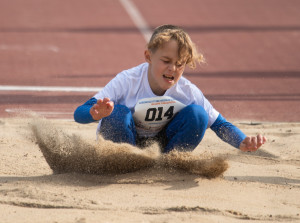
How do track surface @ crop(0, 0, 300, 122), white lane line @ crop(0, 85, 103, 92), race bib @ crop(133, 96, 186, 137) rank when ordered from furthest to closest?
white lane line @ crop(0, 85, 103, 92) < track surface @ crop(0, 0, 300, 122) < race bib @ crop(133, 96, 186, 137)

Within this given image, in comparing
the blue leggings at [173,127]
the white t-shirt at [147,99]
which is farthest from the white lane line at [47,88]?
the blue leggings at [173,127]

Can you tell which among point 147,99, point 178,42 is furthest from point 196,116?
point 178,42

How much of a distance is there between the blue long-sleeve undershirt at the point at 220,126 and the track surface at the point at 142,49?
1.80 metres

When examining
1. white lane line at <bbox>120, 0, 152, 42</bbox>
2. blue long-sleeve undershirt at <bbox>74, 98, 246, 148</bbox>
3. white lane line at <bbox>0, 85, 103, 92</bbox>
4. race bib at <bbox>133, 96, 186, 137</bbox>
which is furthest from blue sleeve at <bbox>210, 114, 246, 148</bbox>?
white lane line at <bbox>120, 0, 152, 42</bbox>

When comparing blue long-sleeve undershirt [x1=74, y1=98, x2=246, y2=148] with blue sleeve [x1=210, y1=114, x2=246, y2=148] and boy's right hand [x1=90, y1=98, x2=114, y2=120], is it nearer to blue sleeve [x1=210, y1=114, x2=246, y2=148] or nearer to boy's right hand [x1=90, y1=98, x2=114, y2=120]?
blue sleeve [x1=210, y1=114, x2=246, y2=148]

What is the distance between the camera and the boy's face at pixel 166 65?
398 cm

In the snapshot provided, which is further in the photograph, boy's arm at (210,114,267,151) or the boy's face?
the boy's face

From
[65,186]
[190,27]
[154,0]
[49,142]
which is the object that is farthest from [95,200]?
[154,0]

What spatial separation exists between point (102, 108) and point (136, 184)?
541mm

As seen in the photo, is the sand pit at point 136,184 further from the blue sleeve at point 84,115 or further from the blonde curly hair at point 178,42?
the blonde curly hair at point 178,42

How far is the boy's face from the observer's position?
3.98 metres

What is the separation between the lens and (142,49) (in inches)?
370

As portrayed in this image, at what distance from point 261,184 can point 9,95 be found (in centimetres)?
336

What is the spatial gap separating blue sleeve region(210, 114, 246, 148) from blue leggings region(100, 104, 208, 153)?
13 centimetres
